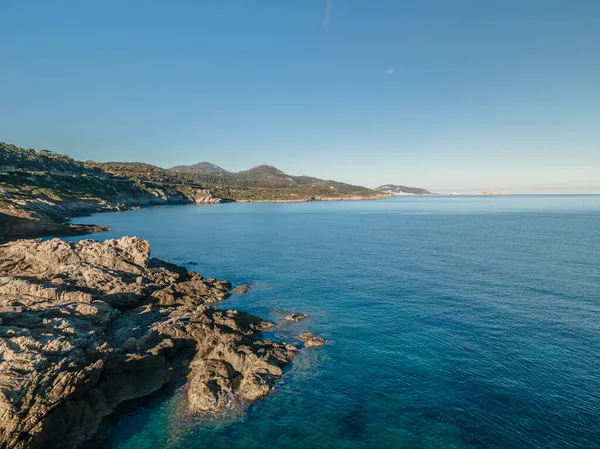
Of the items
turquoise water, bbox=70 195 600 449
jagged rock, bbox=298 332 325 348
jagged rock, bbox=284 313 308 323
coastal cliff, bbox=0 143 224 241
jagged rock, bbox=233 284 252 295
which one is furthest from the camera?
coastal cliff, bbox=0 143 224 241

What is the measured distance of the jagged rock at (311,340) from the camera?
111 ft

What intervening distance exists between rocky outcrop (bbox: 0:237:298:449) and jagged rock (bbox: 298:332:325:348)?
122 inches

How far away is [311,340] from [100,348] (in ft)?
64.7

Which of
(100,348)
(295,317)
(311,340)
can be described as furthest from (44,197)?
(311,340)

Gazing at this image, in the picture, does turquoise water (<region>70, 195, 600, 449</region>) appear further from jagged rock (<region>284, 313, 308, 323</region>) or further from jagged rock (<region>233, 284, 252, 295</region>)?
jagged rock (<region>233, 284, 252, 295</region>)

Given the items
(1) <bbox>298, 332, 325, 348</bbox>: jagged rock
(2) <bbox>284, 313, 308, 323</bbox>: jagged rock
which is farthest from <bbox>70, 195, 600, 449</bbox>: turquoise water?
(1) <bbox>298, 332, 325, 348</bbox>: jagged rock

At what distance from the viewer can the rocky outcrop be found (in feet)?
69.1

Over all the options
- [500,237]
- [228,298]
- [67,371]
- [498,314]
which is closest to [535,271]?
[498,314]

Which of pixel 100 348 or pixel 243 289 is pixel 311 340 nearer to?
pixel 100 348

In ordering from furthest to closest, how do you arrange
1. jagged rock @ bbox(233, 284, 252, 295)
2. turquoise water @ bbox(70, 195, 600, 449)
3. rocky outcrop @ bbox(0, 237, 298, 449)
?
jagged rock @ bbox(233, 284, 252, 295), turquoise water @ bbox(70, 195, 600, 449), rocky outcrop @ bbox(0, 237, 298, 449)

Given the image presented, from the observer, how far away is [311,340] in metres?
34.8

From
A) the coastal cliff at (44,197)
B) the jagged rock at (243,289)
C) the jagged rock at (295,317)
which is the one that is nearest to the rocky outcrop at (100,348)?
the jagged rock at (295,317)

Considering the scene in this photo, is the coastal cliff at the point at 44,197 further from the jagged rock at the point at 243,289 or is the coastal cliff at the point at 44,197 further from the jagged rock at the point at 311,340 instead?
the jagged rock at the point at 311,340

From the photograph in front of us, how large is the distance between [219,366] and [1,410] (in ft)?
45.9
